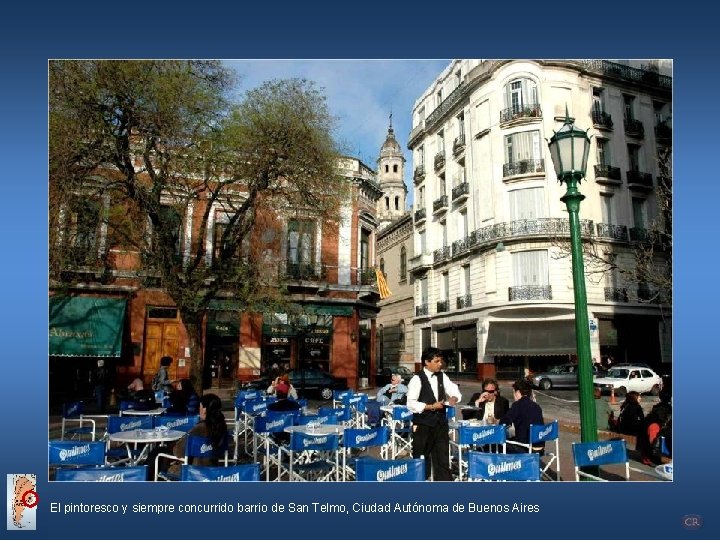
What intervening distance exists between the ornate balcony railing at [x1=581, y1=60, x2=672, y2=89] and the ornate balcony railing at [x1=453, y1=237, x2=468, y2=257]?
4.20 meters

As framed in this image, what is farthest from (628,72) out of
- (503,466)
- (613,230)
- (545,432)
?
(503,466)

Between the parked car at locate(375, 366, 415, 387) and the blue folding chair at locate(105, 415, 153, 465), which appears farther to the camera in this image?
the parked car at locate(375, 366, 415, 387)

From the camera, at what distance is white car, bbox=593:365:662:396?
26.6 ft

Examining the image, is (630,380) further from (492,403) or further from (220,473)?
(220,473)

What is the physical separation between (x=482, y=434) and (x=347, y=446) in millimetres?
1630

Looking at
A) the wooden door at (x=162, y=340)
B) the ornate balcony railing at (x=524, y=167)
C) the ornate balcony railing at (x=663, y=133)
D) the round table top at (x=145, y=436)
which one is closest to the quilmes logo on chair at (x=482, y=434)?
the round table top at (x=145, y=436)

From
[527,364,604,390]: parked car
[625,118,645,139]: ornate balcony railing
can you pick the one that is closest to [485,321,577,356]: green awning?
[527,364,604,390]: parked car

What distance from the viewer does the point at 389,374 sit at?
1275cm

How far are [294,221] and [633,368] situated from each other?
23.4 ft

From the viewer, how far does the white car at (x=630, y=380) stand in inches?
319

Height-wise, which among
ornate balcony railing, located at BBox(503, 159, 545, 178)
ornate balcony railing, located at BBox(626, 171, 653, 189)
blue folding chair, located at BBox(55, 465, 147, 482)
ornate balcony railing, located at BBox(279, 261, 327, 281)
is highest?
ornate balcony railing, located at BBox(503, 159, 545, 178)

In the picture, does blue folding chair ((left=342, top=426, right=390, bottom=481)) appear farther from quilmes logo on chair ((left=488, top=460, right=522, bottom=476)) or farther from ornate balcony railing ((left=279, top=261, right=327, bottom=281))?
ornate balcony railing ((left=279, top=261, right=327, bottom=281))

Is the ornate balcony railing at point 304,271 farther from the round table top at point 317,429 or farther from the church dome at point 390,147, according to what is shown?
the round table top at point 317,429

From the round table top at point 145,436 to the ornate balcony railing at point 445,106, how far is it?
651 cm
